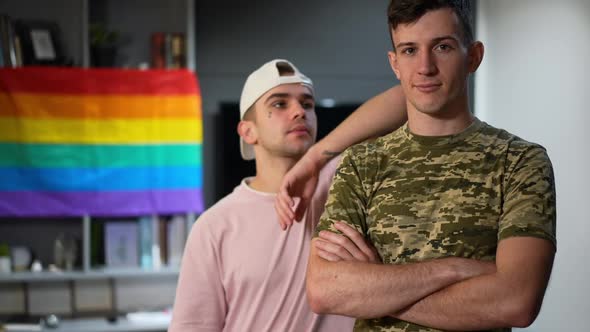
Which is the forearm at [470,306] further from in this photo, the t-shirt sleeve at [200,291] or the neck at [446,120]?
the t-shirt sleeve at [200,291]

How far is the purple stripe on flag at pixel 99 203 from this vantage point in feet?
16.0

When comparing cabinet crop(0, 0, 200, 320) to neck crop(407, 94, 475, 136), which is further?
cabinet crop(0, 0, 200, 320)

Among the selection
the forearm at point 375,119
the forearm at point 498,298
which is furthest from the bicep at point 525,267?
the forearm at point 375,119

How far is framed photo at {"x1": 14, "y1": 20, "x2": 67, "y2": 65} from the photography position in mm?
4867

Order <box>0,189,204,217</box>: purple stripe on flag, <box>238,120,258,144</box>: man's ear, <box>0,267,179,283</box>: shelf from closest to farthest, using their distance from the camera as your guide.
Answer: <box>238,120,258,144</box>: man's ear < <box>0,267,179,283</box>: shelf < <box>0,189,204,217</box>: purple stripe on flag

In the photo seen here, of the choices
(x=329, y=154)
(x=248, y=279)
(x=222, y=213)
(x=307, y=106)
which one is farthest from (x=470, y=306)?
(x=307, y=106)

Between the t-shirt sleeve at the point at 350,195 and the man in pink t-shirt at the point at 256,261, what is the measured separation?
1.72 feet

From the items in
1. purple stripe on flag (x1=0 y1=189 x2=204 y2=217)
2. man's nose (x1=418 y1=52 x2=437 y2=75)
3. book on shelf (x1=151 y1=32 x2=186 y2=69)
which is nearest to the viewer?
man's nose (x1=418 y1=52 x2=437 y2=75)

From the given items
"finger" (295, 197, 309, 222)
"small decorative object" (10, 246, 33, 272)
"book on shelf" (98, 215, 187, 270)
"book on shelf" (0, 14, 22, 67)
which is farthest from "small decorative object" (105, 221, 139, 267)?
"finger" (295, 197, 309, 222)

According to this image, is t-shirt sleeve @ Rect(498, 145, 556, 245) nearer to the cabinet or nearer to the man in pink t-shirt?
the man in pink t-shirt

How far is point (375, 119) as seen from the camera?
200 centimetres

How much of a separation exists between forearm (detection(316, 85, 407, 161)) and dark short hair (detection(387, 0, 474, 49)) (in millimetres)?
373

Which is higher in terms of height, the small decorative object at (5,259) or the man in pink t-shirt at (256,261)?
the man in pink t-shirt at (256,261)

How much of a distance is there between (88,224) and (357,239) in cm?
358
